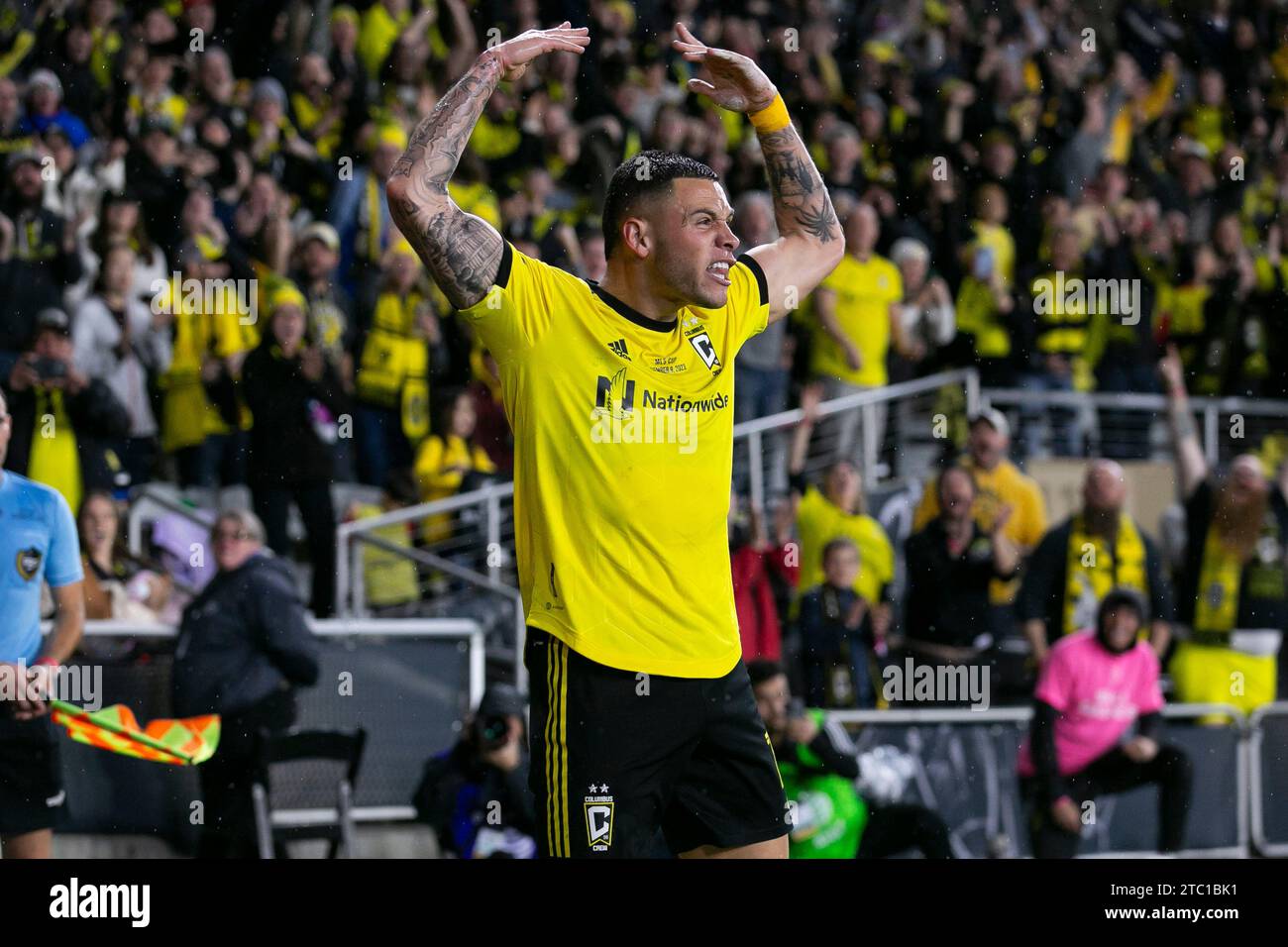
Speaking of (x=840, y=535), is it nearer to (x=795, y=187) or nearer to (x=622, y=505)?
(x=795, y=187)

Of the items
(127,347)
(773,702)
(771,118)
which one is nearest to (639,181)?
(771,118)

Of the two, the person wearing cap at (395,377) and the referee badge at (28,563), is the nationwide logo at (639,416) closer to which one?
the referee badge at (28,563)

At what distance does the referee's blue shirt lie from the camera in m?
6.52

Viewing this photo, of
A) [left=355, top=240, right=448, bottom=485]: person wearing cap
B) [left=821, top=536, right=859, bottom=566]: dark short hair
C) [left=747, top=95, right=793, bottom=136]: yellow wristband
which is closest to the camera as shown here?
[left=747, top=95, right=793, bottom=136]: yellow wristband

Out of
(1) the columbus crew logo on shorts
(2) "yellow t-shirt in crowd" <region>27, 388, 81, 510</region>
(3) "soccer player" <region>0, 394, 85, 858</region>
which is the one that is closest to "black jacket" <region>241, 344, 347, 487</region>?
(2) "yellow t-shirt in crowd" <region>27, 388, 81, 510</region>

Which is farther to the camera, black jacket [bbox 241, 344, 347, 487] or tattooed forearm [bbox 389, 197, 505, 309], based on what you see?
black jacket [bbox 241, 344, 347, 487]

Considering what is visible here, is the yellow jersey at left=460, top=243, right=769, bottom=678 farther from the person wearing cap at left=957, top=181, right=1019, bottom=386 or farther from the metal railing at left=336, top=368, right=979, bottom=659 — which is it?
the person wearing cap at left=957, top=181, right=1019, bottom=386

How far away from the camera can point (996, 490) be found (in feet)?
30.9

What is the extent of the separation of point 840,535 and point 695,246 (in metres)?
4.66

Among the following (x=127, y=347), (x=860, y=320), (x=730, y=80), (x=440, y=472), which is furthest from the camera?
(x=860, y=320)

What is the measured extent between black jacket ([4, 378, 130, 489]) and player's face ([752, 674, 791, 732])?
3.33 metres

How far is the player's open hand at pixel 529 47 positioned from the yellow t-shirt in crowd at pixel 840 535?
4725 mm
